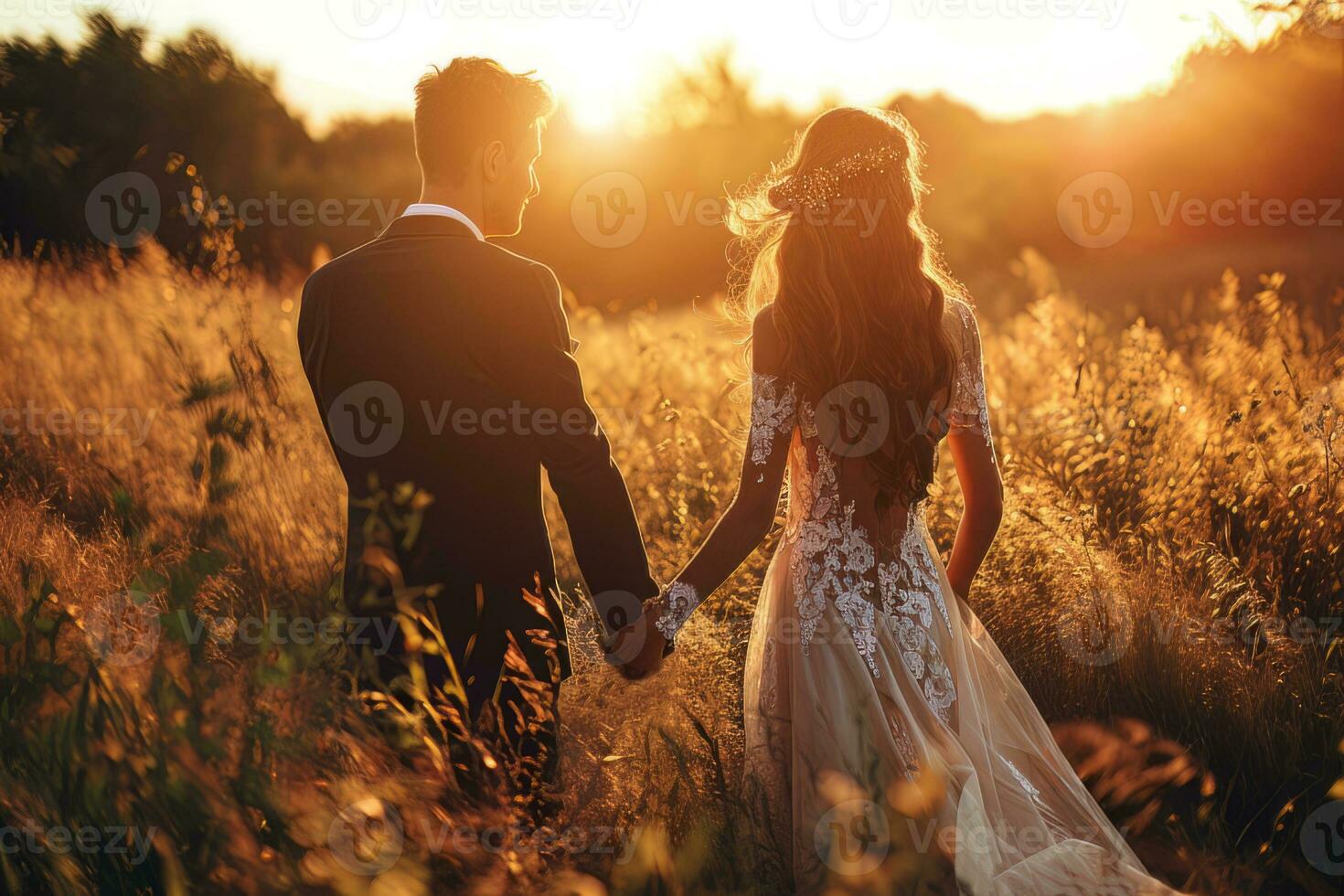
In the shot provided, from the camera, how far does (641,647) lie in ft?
7.36

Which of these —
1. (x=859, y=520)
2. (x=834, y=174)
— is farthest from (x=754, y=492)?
(x=834, y=174)

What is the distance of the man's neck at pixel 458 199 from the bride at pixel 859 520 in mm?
665

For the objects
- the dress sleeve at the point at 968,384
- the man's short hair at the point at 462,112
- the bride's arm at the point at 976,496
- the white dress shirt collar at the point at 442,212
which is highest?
the man's short hair at the point at 462,112

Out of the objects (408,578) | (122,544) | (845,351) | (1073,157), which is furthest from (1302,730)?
(1073,157)

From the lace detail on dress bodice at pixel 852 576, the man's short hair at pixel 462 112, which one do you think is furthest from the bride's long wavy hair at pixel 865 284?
the man's short hair at pixel 462 112

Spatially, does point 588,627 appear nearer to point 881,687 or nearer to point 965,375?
point 881,687

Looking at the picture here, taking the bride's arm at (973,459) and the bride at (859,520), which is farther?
the bride's arm at (973,459)

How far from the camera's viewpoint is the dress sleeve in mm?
2314

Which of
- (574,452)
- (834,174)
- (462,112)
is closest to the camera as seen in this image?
(834,174)

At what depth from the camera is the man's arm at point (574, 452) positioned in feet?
7.50

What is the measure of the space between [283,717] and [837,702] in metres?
1.10

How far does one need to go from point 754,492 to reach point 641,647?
418 millimetres

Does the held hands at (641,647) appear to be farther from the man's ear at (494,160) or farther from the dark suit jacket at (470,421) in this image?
the man's ear at (494,160)

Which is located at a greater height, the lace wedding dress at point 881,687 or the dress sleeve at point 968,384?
the dress sleeve at point 968,384
